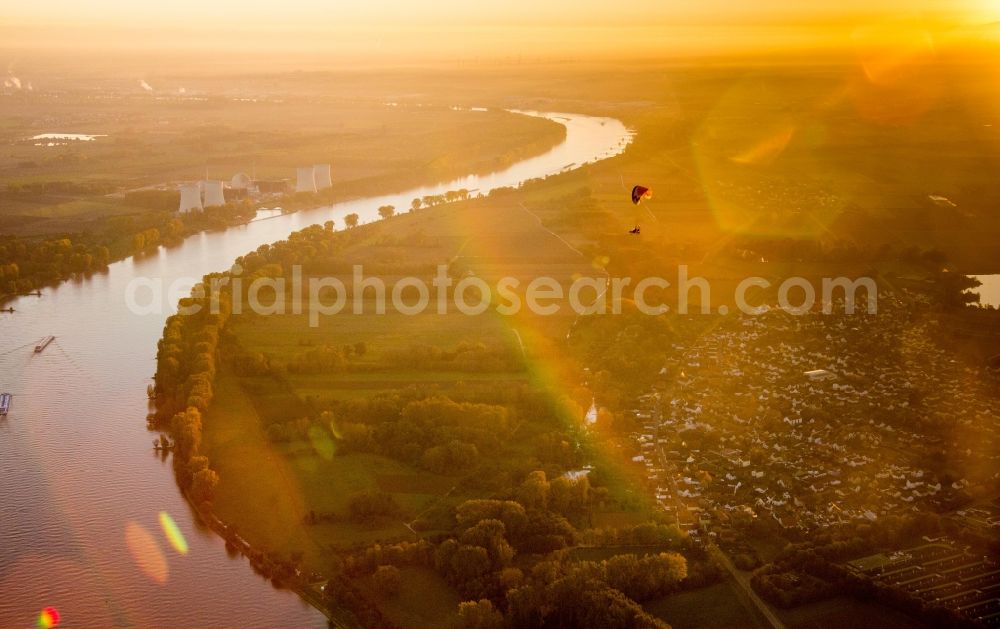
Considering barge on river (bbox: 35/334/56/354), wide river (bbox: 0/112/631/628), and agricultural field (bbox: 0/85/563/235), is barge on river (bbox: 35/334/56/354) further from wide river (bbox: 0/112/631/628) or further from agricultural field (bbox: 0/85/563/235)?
agricultural field (bbox: 0/85/563/235)

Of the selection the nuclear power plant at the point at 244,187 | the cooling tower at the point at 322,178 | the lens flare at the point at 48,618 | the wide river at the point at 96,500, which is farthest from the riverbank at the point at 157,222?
the lens flare at the point at 48,618

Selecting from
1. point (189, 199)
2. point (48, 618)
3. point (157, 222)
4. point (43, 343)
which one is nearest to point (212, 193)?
point (189, 199)

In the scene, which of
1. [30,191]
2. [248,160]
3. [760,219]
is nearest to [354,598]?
[760,219]

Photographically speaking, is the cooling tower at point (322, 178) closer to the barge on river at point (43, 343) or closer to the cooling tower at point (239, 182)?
the cooling tower at point (239, 182)

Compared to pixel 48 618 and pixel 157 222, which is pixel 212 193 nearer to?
pixel 157 222

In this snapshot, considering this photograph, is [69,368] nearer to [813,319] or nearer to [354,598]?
[354,598]

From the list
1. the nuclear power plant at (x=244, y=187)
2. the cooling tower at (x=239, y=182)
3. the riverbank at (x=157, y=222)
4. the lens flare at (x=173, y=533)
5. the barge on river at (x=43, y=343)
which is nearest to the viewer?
the lens flare at (x=173, y=533)
